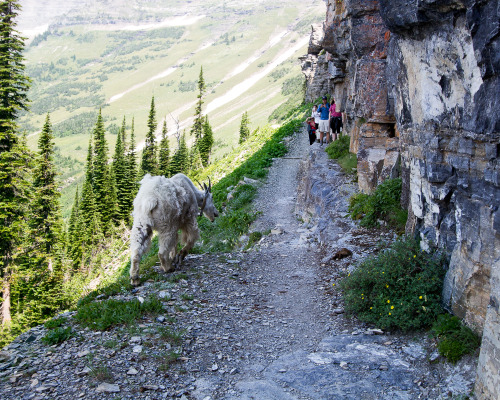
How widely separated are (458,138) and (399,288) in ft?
8.97

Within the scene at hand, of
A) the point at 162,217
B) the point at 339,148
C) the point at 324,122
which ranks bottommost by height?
the point at 162,217

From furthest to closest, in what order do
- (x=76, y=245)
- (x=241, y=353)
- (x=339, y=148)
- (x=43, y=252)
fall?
(x=76, y=245), (x=43, y=252), (x=339, y=148), (x=241, y=353)

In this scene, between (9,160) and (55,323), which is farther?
(9,160)

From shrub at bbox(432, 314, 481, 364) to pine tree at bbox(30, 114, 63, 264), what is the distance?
2746 cm

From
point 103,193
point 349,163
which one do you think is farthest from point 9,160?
point 103,193

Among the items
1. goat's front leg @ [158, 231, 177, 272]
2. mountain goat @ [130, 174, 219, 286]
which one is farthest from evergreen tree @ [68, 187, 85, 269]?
goat's front leg @ [158, 231, 177, 272]

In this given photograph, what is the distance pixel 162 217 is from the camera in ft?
32.0

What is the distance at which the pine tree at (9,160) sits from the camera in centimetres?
2311

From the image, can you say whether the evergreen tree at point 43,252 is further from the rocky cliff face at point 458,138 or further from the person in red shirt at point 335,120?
the rocky cliff face at point 458,138

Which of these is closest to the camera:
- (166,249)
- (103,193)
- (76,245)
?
(166,249)

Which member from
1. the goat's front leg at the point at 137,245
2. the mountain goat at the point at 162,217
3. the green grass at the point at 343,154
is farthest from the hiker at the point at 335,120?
the goat's front leg at the point at 137,245

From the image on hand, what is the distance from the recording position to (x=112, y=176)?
2269 inches

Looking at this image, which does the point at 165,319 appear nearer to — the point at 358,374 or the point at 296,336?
the point at 296,336

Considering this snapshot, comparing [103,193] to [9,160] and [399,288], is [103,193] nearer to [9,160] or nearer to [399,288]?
[9,160]
